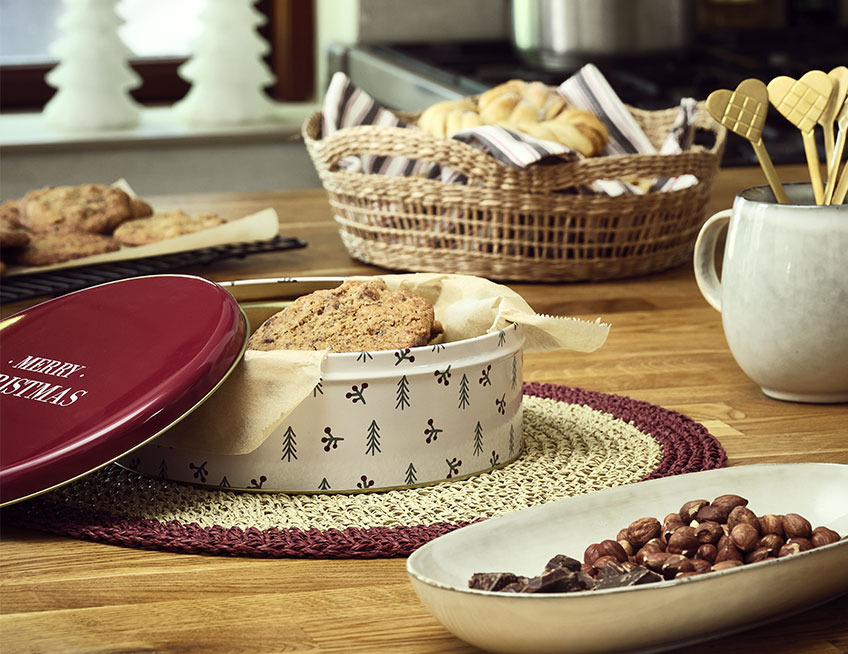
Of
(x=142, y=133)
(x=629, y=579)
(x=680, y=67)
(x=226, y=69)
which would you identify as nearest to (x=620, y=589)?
(x=629, y=579)

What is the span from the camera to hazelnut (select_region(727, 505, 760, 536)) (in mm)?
555

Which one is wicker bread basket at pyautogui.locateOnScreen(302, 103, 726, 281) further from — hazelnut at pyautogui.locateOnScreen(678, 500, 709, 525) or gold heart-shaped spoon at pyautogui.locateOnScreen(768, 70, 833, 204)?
hazelnut at pyautogui.locateOnScreen(678, 500, 709, 525)

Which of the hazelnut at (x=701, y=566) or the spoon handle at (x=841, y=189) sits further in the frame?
the spoon handle at (x=841, y=189)

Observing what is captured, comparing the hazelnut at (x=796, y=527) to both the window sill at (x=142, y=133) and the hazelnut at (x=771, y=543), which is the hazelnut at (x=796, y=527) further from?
the window sill at (x=142, y=133)

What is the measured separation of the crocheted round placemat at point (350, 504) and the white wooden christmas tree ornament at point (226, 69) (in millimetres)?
2186

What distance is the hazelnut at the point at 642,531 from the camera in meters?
0.56

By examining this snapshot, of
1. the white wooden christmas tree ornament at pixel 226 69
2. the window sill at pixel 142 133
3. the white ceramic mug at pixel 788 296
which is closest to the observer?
the white ceramic mug at pixel 788 296

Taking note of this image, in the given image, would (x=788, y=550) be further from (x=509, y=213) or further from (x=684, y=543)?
(x=509, y=213)

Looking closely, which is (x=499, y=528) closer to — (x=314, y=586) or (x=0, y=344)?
(x=314, y=586)

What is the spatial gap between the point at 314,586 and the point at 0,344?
0.93 ft

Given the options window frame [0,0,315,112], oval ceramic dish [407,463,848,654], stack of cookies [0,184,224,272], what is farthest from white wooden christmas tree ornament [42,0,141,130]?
oval ceramic dish [407,463,848,654]

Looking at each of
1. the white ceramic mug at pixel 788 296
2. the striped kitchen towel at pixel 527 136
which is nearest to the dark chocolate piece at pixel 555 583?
the white ceramic mug at pixel 788 296

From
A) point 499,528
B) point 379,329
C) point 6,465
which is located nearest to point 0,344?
point 6,465

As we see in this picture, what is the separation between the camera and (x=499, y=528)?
0.56m
